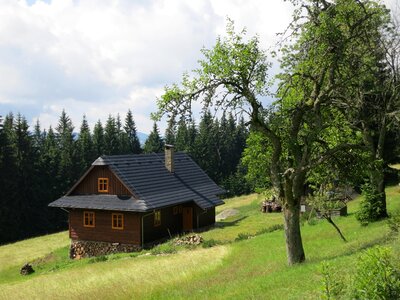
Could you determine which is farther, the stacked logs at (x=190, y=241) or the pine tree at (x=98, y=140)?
the pine tree at (x=98, y=140)

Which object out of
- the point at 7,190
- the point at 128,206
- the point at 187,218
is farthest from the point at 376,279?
the point at 7,190

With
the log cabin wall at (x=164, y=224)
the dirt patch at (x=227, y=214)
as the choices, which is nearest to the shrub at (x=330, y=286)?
the log cabin wall at (x=164, y=224)

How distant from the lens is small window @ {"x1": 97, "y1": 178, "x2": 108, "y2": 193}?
35969 millimetres

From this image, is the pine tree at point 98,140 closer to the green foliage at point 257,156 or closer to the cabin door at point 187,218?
the cabin door at point 187,218

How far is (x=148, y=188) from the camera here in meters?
35.7

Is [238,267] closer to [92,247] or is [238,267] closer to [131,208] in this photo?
[131,208]

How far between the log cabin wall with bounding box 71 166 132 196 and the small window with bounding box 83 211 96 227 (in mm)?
1806

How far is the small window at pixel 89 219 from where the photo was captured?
3616 centimetres

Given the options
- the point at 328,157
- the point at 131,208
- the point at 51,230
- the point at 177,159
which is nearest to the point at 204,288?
the point at 328,157

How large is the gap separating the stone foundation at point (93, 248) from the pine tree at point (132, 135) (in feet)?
183

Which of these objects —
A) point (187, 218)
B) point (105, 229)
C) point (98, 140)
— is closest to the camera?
point (105, 229)

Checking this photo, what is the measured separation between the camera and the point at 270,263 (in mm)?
17281

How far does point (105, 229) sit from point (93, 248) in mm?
2132

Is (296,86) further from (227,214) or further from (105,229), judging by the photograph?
(227,214)
